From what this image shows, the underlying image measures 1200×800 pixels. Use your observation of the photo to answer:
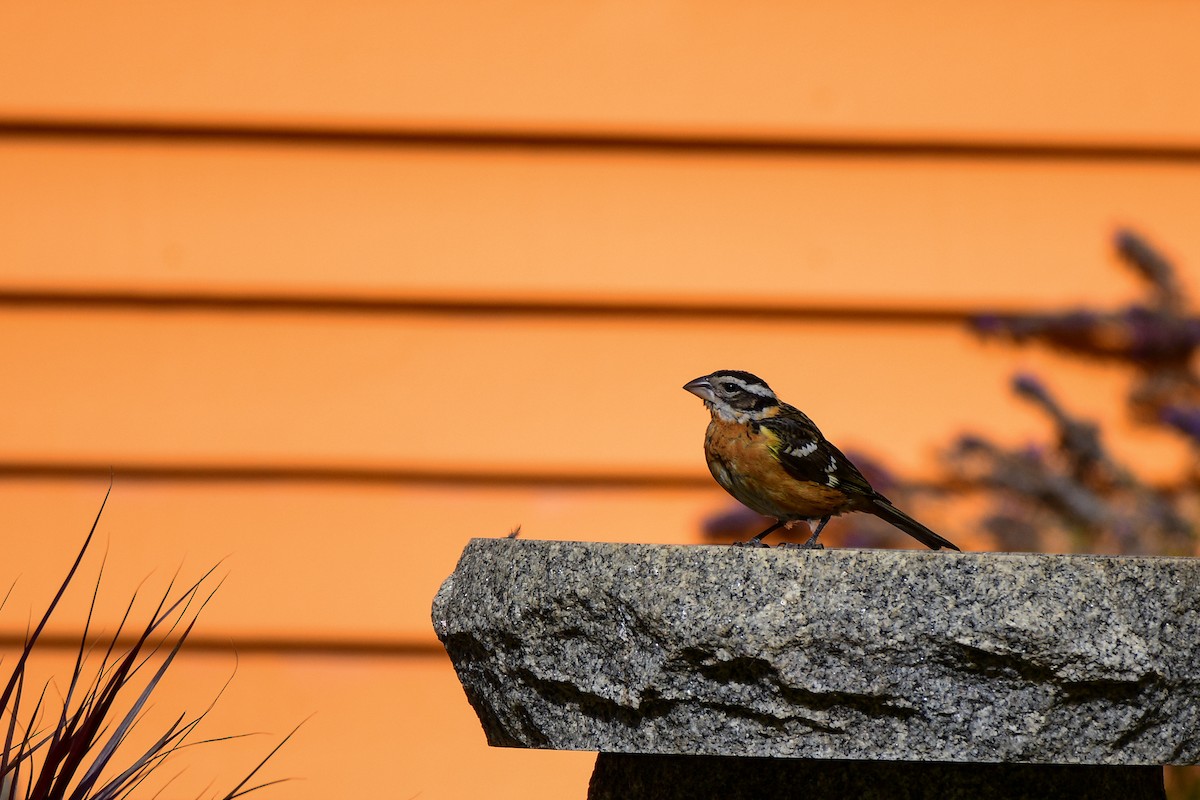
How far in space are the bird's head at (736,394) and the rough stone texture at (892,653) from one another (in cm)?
115

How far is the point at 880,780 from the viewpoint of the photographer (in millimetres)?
2748

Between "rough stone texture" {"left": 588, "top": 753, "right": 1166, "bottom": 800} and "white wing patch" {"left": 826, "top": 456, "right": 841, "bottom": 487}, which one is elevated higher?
"white wing patch" {"left": 826, "top": 456, "right": 841, "bottom": 487}

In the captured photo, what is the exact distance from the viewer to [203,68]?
4.77 metres

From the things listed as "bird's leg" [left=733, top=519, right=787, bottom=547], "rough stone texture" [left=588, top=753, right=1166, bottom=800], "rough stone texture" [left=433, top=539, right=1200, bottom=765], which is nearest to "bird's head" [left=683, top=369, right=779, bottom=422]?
"bird's leg" [left=733, top=519, right=787, bottom=547]

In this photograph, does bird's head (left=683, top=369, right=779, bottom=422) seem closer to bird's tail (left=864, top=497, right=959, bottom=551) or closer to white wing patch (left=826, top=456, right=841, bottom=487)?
white wing patch (left=826, top=456, right=841, bottom=487)

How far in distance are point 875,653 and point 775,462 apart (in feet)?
3.67

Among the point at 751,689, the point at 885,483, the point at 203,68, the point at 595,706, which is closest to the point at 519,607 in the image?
the point at 595,706

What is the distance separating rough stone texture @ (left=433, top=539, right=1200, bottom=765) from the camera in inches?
94.6

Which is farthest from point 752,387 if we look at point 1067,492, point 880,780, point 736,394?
point 1067,492

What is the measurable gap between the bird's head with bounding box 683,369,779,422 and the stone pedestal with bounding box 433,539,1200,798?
1.13m

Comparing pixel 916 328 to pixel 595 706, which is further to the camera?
pixel 916 328

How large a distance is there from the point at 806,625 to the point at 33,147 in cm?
358

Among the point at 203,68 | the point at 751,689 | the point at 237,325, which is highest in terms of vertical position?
the point at 203,68

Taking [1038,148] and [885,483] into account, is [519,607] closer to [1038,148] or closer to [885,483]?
[885,483]
